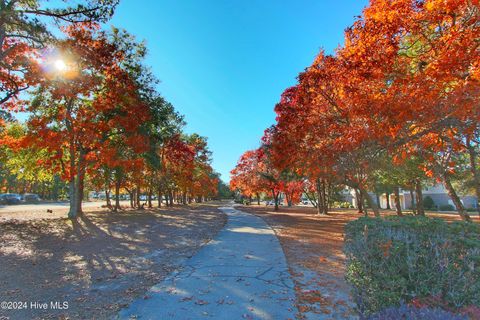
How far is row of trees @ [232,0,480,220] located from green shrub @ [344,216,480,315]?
5.31m

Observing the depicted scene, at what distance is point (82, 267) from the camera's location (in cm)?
683

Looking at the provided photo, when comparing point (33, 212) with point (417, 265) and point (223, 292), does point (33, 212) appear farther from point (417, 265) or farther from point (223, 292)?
point (417, 265)

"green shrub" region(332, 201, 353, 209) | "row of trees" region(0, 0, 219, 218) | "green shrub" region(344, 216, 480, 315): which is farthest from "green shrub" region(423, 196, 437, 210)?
"green shrub" region(344, 216, 480, 315)

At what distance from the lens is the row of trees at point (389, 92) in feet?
25.0

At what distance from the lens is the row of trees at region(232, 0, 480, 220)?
7629mm

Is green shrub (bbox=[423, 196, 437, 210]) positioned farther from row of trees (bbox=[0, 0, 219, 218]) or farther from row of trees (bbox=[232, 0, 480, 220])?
row of trees (bbox=[0, 0, 219, 218])

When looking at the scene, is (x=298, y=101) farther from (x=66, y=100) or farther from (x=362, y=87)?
(x=66, y=100)

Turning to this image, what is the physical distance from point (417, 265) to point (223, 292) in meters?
2.96

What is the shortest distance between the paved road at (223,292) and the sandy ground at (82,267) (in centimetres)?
39

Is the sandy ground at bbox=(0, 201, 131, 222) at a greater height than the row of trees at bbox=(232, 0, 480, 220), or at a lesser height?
lesser

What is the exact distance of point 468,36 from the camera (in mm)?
7746

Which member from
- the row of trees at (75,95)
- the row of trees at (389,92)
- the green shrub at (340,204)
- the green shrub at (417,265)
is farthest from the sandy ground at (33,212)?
the green shrub at (340,204)

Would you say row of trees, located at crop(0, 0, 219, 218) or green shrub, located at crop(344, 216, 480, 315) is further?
row of trees, located at crop(0, 0, 219, 218)

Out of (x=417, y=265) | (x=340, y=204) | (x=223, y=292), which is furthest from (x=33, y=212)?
(x=340, y=204)
